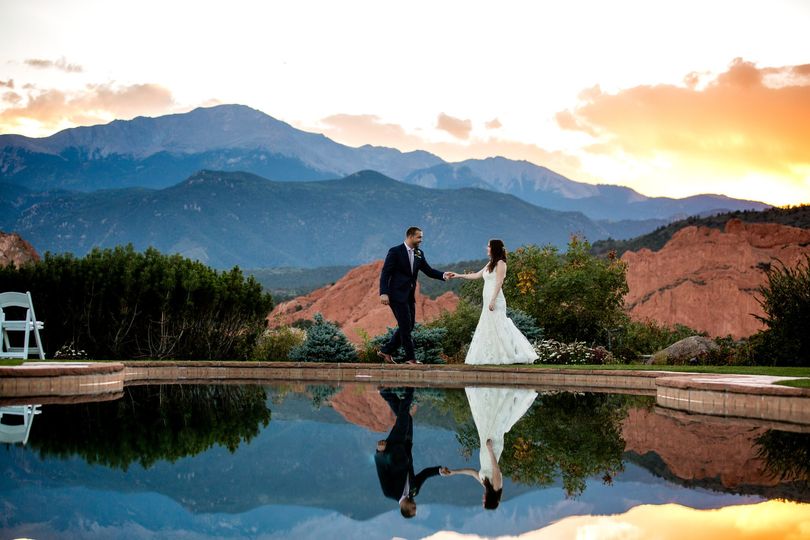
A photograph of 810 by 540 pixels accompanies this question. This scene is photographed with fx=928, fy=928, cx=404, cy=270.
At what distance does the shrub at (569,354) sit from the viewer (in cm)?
1919

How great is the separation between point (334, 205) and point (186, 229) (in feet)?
90.3

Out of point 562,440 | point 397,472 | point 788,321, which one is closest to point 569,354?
point 788,321

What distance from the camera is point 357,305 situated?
183ft

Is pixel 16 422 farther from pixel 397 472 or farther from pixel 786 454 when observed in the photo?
pixel 786 454

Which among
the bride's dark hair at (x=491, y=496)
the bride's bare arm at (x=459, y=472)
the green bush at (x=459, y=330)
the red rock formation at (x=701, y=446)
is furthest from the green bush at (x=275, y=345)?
the bride's dark hair at (x=491, y=496)

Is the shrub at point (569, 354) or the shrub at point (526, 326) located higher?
the shrub at point (526, 326)

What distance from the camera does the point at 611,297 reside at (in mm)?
24250

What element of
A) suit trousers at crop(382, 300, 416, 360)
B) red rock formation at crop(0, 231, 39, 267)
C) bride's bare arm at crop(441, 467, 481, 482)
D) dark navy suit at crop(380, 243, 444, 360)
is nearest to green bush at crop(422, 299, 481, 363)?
suit trousers at crop(382, 300, 416, 360)

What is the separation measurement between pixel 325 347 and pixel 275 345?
252cm

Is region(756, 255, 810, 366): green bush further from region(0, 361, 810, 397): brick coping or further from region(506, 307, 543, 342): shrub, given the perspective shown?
region(506, 307, 543, 342): shrub

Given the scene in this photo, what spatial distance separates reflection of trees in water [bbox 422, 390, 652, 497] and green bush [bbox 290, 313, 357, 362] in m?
5.30

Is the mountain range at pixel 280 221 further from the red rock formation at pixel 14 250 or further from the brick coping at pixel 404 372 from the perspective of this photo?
the brick coping at pixel 404 372

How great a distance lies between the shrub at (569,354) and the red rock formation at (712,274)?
3876cm

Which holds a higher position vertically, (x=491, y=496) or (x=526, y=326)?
(x=526, y=326)
